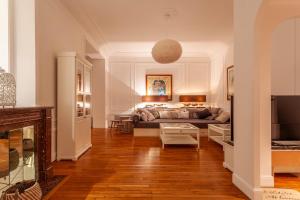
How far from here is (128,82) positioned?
29.7 feet

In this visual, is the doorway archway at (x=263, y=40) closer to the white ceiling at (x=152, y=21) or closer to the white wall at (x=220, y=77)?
the white ceiling at (x=152, y=21)

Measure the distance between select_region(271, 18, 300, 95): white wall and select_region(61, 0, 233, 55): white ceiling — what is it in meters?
1.40

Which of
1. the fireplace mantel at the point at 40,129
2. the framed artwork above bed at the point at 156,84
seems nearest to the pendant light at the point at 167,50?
→ the fireplace mantel at the point at 40,129

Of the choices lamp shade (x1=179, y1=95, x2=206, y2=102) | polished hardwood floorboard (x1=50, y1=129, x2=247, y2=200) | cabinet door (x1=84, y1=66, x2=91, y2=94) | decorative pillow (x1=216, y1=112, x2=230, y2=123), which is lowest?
polished hardwood floorboard (x1=50, y1=129, x2=247, y2=200)

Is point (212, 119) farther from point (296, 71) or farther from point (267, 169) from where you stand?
point (267, 169)

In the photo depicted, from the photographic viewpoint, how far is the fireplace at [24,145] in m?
2.27

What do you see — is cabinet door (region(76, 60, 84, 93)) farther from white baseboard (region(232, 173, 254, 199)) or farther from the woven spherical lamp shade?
white baseboard (region(232, 173, 254, 199))

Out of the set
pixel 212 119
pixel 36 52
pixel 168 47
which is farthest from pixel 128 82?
pixel 36 52

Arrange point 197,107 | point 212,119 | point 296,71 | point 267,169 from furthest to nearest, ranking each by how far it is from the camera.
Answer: point 197,107
point 212,119
point 296,71
point 267,169

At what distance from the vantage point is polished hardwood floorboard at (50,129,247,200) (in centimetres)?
272

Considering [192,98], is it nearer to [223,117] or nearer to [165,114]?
[165,114]

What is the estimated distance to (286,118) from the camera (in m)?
3.47

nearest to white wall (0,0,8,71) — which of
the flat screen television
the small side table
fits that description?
the flat screen television

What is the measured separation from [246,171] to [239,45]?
5.23 feet
